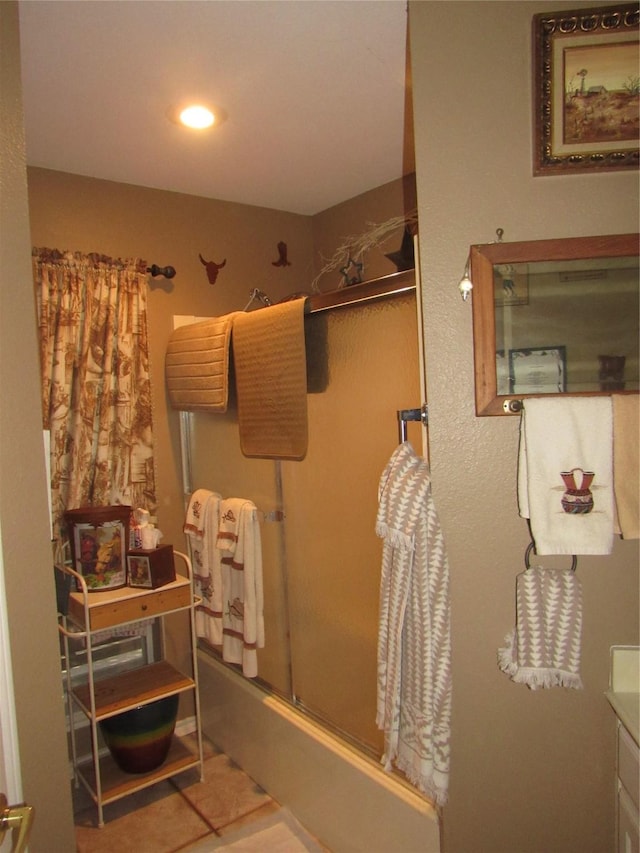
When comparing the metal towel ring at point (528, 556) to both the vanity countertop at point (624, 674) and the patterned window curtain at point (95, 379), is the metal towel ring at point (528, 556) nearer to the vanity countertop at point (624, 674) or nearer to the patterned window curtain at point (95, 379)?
the vanity countertop at point (624, 674)

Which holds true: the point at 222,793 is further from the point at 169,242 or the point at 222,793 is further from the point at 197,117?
the point at 197,117

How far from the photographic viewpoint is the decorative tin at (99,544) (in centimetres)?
223

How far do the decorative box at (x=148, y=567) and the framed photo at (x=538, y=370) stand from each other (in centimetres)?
153

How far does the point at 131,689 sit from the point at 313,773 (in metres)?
0.80

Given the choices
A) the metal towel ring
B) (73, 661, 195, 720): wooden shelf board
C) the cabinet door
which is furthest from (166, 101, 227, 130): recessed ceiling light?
the cabinet door

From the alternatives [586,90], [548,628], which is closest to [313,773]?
[548,628]

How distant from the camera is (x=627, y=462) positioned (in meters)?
1.29

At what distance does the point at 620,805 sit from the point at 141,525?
1823 mm

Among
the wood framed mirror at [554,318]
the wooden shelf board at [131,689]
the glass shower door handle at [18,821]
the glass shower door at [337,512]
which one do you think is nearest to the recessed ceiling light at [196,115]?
the glass shower door at [337,512]

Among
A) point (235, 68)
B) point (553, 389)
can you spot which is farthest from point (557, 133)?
point (235, 68)

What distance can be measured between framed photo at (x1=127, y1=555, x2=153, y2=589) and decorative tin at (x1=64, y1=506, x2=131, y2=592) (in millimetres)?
32

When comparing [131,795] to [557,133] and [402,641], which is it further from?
[557,133]

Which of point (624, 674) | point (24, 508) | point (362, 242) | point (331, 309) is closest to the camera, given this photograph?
point (24, 508)

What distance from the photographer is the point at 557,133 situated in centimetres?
137
